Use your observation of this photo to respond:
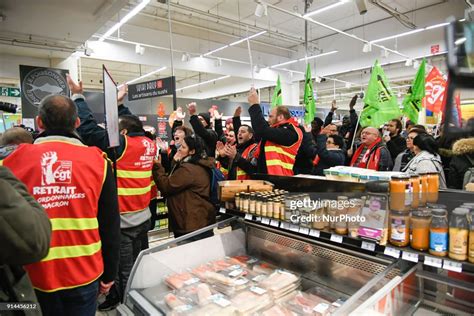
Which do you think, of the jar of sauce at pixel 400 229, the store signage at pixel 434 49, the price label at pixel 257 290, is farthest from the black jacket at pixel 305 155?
the store signage at pixel 434 49

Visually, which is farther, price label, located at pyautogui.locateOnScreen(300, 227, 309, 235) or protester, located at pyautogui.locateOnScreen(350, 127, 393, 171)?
protester, located at pyautogui.locateOnScreen(350, 127, 393, 171)

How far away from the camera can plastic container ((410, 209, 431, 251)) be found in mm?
1507

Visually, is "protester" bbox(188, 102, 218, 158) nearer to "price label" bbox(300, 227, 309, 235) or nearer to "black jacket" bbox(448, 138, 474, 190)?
"price label" bbox(300, 227, 309, 235)

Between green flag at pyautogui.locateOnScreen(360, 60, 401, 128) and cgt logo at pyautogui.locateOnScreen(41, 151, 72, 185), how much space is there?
12.8 ft

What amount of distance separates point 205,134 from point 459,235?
10.1 feet

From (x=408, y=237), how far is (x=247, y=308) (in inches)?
39.2

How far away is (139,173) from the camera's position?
9.68 feet

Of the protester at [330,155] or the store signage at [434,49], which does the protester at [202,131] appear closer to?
the protester at [330,155]

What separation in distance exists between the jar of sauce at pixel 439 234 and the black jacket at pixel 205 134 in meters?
2.81

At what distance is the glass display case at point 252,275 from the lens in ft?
6.31

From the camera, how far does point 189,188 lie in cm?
299

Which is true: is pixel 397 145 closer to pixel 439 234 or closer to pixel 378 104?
pixel 378 104

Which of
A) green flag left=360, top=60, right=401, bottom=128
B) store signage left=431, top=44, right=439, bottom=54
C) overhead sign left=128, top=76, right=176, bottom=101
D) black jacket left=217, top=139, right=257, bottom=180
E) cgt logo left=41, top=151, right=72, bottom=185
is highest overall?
store signage left=431, top=44, right=439, bottom=54

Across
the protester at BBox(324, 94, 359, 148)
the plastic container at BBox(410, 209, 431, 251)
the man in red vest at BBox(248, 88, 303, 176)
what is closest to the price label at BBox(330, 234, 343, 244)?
the plastic container at BBox(410, 209, 431, 251)
